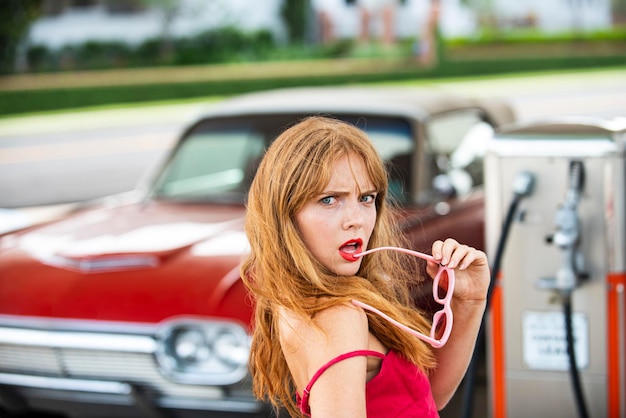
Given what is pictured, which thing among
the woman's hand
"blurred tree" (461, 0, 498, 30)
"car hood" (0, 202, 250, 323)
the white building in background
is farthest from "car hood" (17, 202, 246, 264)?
"blurred tree" (461, 0, 498, 30)

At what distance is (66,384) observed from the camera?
388cm

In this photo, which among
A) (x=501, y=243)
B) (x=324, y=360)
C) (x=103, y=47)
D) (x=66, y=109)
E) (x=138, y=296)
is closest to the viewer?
(x=324, y=360)

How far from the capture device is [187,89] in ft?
93.2

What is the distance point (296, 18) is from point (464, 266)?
32522mm

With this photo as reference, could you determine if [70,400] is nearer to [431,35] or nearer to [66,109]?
[66,109]

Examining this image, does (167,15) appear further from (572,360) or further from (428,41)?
(572,360)

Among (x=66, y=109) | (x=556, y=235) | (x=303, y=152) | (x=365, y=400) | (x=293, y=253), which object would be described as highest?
(x=303, y=152)

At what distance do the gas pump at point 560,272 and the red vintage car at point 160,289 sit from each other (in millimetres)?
474

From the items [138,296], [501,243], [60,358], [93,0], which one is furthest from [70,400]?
[93,0]

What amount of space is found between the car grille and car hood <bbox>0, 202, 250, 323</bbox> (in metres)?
0.14

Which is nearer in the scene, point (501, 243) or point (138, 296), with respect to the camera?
point (501, 243)

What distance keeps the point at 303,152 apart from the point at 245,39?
1241 inches

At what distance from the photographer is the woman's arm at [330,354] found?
141 centimetres

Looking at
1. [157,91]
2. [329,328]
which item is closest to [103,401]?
[329,328]
